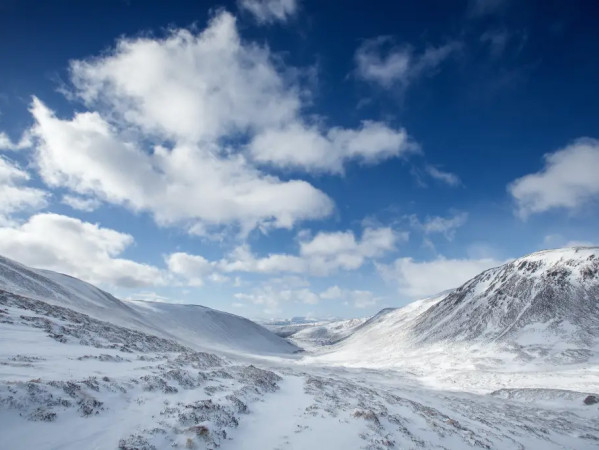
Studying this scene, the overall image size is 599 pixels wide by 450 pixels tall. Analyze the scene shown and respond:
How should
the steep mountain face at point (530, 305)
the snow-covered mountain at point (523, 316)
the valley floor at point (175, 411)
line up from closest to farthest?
the valley floor at point (175, 411), the snow-covered mountain at point (523, 316), the steep mountain face at point (530, 305)

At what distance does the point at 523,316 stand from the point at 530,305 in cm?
581

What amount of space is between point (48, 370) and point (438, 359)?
93.5 m

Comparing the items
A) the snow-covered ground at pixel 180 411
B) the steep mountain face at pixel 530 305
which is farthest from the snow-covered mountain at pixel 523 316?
the snow-covered ground at pixel 180 411

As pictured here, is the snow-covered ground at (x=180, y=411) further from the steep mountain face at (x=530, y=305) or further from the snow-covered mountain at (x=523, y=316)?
the steep mountain face at (x=530, y=305)

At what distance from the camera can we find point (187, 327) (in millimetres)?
145750

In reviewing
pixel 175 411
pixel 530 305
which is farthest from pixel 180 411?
pixel 530 305

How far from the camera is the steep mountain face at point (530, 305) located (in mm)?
94375

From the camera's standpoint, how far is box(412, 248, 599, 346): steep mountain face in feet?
310

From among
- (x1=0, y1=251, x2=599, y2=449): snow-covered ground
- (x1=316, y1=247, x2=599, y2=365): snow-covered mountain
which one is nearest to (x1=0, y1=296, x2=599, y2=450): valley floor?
(x1=0, y1=251, x2=599, y2=449): snow-covered ground

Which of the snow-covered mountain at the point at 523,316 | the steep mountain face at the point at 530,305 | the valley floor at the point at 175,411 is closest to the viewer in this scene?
the valley floor at the point at 175,411

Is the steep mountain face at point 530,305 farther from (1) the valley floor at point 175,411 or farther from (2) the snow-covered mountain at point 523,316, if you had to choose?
(1) the valley floor at point 175,411

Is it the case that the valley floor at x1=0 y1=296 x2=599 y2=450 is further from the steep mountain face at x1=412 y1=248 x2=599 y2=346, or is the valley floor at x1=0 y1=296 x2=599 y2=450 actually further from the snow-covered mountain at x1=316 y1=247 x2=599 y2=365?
the steep mountain face at x1=412 y1=248 x2=599 y2=346

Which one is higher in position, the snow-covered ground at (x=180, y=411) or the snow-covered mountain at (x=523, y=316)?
the snow-covered mountain at (x=523, y=316)

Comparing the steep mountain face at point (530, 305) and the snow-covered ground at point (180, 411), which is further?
the steep mountain face at point (530, 305)
